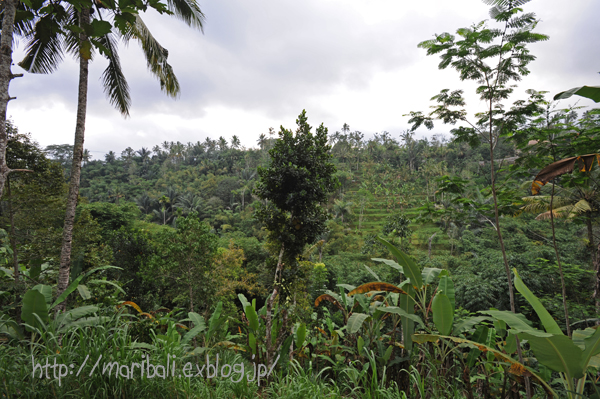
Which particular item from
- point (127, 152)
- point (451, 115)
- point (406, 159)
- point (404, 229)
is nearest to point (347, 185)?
point (406, 159)

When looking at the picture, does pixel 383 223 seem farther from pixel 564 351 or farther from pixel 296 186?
pixel 564 351

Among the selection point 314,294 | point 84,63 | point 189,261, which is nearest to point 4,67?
point 84,63

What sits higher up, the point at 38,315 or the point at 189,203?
the point at 189,203

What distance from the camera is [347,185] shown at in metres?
41.3

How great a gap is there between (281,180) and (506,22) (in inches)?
165

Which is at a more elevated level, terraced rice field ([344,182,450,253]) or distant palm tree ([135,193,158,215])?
distant palm tree ([135,193,158,215])

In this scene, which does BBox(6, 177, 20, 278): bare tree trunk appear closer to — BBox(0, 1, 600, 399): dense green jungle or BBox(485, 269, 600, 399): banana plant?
BBox(0, 1, 600, 399): dense green jungle

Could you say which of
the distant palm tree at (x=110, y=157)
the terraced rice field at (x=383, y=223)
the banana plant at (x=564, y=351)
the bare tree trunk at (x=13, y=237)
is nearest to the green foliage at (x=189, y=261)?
the bare tree trunk at (x=13, y=237)

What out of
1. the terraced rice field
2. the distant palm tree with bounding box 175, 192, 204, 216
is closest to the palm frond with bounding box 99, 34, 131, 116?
the terraced rice field

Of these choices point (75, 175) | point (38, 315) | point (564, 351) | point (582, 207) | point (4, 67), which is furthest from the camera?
point (582, 207)

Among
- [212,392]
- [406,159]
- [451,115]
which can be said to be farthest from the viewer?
[406,159]

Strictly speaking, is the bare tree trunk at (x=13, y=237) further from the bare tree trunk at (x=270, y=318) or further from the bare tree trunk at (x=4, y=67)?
the bare tree trunk at (x=270, y=318)

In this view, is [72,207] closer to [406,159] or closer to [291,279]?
[291,279]

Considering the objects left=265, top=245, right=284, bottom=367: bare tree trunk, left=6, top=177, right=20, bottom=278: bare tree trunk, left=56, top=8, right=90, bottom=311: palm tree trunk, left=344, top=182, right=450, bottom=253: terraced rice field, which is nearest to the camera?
left=56, top=8, right=90, bottom=311: palm tree trunk
